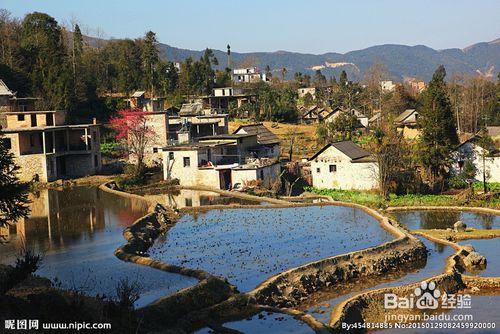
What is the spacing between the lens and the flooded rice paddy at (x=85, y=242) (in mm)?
16125

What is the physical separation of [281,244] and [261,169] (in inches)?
530

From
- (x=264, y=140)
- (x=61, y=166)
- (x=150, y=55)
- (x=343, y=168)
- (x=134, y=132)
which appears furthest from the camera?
(x=150, y=55)

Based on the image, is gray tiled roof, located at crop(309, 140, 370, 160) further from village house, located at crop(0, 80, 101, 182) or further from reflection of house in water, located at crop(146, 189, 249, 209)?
village house, located at crop(0, 80, 101, 182)

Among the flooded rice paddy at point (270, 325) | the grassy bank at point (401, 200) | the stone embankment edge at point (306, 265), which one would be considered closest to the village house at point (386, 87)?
the grassy bank at point (401, 200)

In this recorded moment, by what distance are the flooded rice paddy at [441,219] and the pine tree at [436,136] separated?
606 cm

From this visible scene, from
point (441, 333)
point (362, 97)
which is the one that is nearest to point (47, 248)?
point (441, 333)

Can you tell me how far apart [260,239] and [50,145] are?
22492 mm

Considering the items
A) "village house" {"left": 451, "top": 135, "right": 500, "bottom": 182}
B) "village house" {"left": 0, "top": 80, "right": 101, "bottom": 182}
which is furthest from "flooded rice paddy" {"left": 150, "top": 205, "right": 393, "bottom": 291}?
"village house" {"left": 0, "top": 80, "right": 101, "bottom": 182}

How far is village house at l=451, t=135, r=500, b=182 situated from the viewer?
34812mm

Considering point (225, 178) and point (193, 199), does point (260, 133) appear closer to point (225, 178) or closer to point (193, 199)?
point (225, 178)

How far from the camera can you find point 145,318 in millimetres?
13258

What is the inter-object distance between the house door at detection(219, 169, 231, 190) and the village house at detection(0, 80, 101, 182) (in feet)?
32.2

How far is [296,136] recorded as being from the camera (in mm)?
53500

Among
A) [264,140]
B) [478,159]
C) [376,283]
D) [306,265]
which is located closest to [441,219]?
[376,283]
